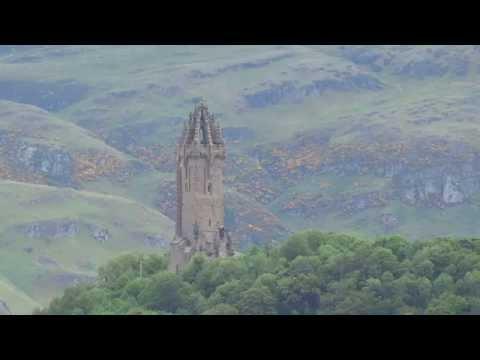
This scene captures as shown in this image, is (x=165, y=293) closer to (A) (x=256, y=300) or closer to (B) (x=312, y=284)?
(A) (x=256, y=300)

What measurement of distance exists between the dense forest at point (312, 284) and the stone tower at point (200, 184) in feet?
19.8

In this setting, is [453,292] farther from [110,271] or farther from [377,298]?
[110,271]

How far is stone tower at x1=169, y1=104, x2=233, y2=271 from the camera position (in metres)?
139

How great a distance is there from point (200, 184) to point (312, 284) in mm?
20559

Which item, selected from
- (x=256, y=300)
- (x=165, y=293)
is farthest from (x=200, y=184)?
(x=256, y=300)

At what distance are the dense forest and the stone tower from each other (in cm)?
603

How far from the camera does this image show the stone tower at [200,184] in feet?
455

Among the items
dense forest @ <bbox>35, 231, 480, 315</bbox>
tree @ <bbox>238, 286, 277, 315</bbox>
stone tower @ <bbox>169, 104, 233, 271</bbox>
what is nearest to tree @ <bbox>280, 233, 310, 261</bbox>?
dense forest @ <bbox>35, 231, 480, 315</bbox>

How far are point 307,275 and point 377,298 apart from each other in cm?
595

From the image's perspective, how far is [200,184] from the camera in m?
142

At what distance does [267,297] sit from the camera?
121 metres

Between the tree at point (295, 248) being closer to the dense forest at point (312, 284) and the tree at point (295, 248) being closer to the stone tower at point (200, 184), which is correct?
the dense forest at point (312, 284)
